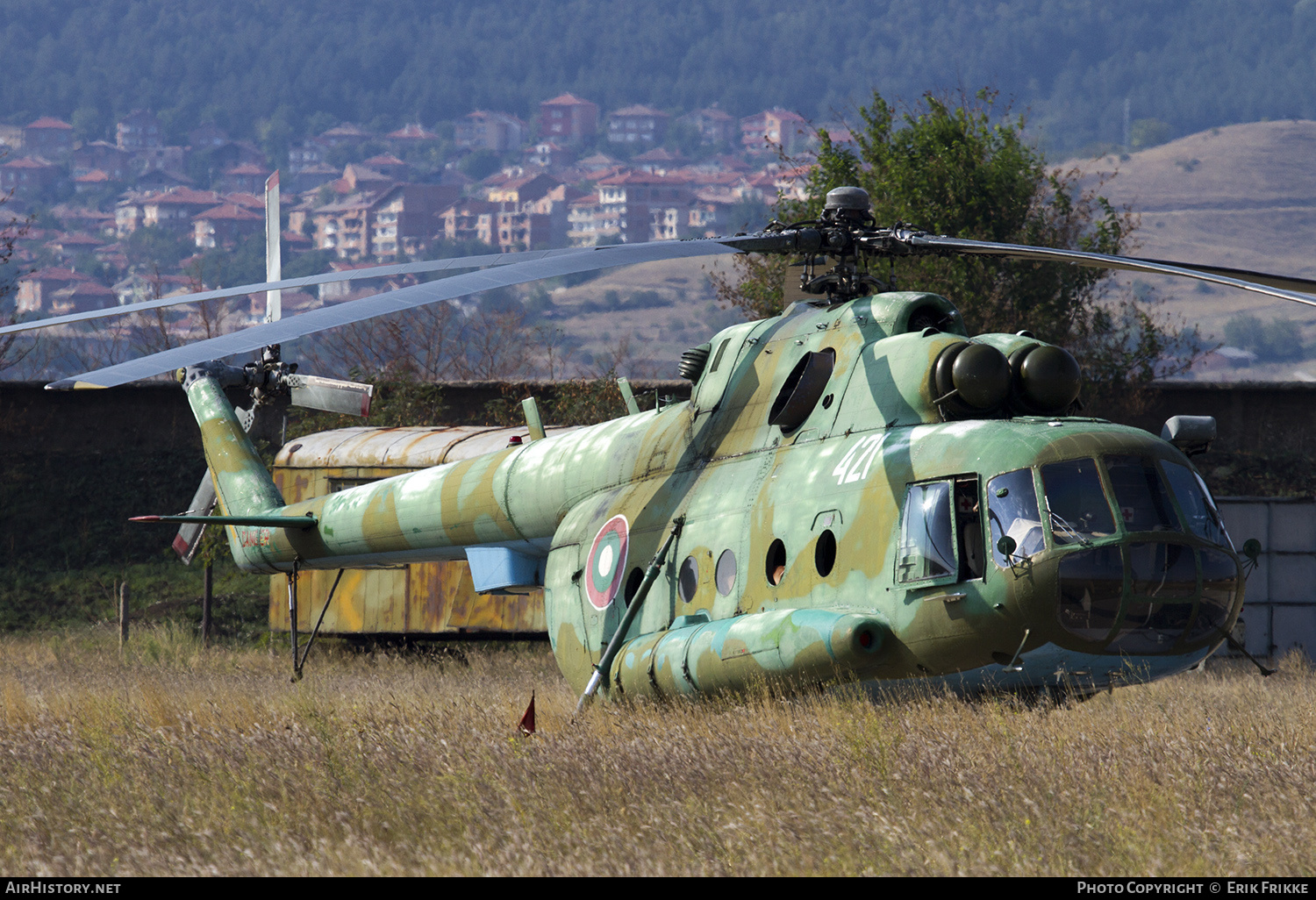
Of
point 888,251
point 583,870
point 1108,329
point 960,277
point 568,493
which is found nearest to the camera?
point 583,870

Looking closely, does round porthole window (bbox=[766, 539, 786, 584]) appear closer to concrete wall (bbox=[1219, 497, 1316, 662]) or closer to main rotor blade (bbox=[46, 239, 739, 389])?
main rotor blade (bbox=[46, 239, 739, 389])

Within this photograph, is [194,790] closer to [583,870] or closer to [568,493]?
[583,870]

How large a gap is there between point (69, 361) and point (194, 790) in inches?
6893

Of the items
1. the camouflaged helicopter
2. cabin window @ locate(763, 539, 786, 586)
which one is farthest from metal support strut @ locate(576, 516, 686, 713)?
cabin window @ locate(763, 539, 786, 586)

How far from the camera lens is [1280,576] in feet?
74.0

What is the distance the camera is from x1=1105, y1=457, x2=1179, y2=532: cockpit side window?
9398 millimetres

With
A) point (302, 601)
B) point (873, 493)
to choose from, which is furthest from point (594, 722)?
point (302, 601)

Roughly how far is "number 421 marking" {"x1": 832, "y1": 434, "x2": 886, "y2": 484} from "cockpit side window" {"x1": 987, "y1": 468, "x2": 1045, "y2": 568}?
1048 mm

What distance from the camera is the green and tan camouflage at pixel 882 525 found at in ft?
31.0

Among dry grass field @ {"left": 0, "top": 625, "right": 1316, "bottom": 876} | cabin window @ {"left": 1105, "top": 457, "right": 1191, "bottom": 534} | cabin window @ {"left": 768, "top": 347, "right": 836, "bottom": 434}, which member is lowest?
dry grass field @ {"left": 0, "top": 625, "right": 1316, "bottom": 876}

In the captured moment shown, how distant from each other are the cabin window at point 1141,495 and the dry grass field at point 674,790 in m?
1.43

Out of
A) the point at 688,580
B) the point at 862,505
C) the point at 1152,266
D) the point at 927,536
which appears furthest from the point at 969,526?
the point at 688,580

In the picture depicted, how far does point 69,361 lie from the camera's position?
171m

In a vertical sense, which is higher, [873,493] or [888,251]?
[888,251]
